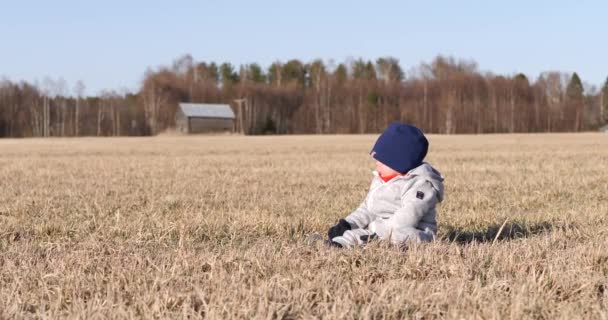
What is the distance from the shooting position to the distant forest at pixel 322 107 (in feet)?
274

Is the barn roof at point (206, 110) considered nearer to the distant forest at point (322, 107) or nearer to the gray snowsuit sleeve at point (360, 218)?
the distant forest at point (322, 107)

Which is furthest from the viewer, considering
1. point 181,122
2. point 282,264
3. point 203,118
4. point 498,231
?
point 181,122

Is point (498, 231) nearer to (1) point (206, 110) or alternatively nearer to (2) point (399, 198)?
(2) point (399, 198)

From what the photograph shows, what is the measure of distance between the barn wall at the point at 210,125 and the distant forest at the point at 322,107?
7.45 ft

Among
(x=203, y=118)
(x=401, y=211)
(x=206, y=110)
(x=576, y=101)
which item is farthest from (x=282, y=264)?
(x=576, y=101)

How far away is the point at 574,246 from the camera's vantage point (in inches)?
199

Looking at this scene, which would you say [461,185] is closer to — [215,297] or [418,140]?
[418,140]

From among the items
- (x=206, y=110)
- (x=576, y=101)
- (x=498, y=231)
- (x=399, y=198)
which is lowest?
(x=498, y=231)

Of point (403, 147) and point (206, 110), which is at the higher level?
point (206, 110)

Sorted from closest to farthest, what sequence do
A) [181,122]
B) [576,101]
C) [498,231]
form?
1. [498,231]
2. [181,122]
3. [576,101]

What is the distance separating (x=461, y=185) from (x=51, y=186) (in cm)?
689

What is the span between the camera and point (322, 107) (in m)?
88.4

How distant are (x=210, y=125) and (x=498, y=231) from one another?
76510mm

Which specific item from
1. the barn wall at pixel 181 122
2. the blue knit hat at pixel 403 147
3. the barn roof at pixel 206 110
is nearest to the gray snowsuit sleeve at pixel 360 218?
the blue knit hat at pixel 403 147
